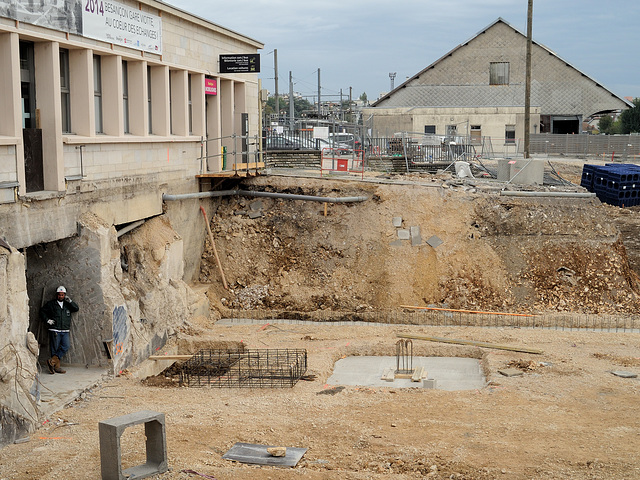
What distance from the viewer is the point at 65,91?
1625cm

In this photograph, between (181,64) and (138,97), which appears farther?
(181,64)

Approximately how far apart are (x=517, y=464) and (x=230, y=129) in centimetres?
1738

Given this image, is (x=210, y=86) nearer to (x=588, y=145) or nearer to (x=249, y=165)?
(x=249, y=165)

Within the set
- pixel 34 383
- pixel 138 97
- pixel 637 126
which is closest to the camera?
pixel 34 383

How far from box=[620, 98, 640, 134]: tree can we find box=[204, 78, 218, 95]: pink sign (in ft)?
155

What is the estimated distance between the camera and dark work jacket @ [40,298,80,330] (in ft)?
48.7

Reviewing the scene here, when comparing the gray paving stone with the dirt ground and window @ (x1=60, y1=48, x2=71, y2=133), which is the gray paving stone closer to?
the dirt ground

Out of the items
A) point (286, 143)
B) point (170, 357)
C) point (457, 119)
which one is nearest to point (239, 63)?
point (170, 357)

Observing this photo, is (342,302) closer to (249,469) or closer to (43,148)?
(43,148)

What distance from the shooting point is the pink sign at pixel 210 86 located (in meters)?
23.4

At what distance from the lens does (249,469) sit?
10.0m

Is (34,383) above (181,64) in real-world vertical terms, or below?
below

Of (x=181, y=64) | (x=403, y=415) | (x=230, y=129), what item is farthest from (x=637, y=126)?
(x=403, y=415)

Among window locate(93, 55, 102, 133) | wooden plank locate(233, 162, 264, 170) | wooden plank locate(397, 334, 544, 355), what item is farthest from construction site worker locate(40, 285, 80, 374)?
wooden plank locate(233, 162, 264, 170)
